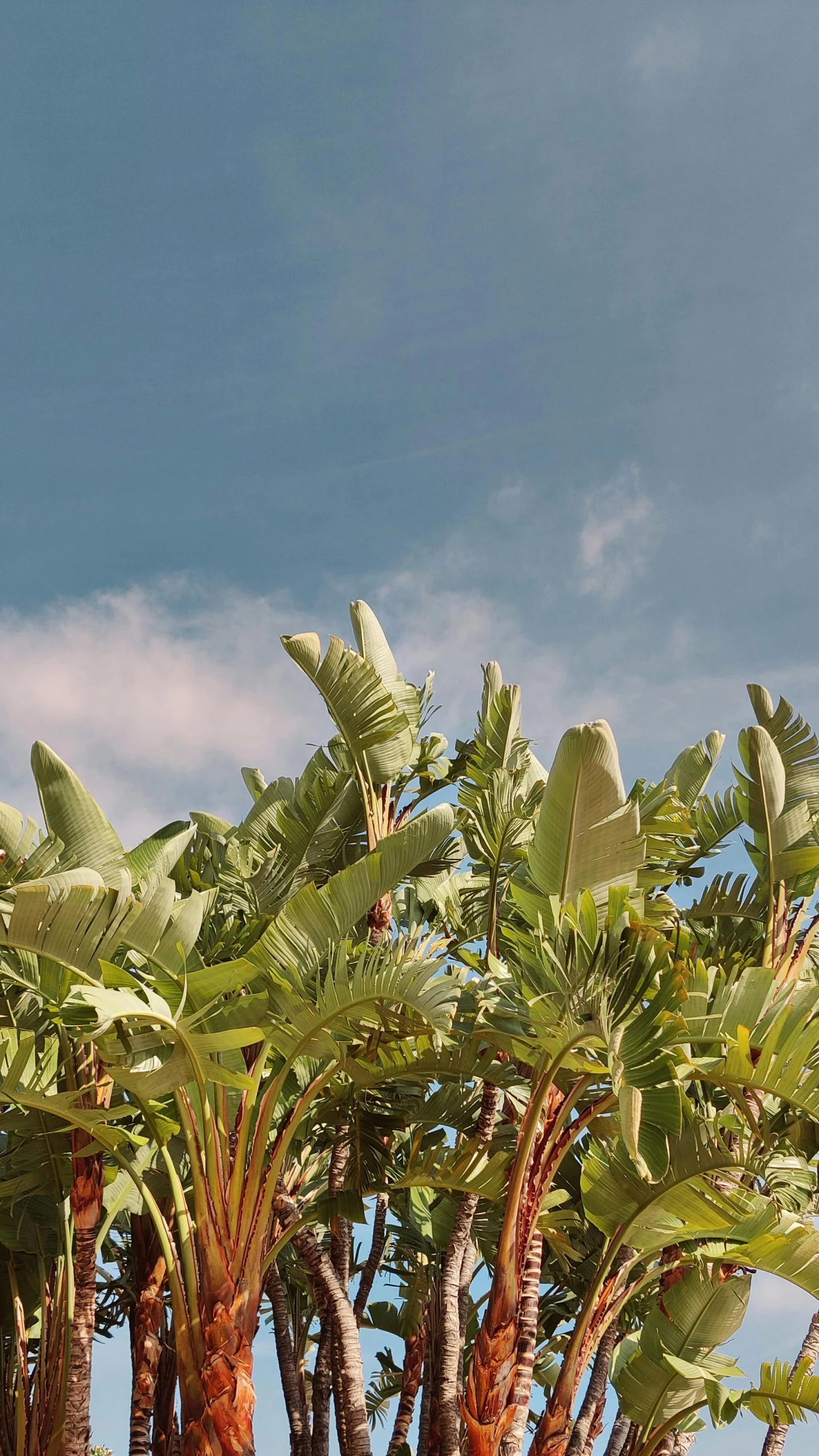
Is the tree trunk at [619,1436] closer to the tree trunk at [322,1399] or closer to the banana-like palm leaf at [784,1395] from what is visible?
the banana-like palm leaf at [784,1395]

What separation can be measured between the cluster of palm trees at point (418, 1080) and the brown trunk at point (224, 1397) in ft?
0.05

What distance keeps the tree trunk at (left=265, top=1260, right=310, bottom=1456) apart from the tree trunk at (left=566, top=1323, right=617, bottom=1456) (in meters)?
2.29

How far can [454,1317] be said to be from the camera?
764 centimetres

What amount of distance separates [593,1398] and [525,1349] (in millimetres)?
2820

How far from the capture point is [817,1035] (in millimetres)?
5707

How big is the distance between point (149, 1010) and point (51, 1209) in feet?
16.4

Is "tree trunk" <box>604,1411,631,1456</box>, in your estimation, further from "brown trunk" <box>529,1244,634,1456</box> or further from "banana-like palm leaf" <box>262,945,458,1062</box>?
"banana-like palm leaf" <box>262,945,458,1062</box>

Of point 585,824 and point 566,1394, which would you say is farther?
point 566,1394

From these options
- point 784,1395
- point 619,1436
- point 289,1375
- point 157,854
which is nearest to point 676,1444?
point 619,1436

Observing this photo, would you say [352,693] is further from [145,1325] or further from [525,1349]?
[145,1325]

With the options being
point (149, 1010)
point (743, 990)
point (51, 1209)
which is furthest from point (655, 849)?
point (51, 1209)

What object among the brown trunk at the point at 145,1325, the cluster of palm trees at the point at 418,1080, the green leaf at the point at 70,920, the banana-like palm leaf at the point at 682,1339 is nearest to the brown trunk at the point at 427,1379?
the cluster of palm trees at the point at 418,1080

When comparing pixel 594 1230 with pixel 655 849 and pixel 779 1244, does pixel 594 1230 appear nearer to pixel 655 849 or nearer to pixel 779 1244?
pixel 779 1244

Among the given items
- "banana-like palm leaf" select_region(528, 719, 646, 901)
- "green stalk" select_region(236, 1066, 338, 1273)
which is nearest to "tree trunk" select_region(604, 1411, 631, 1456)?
"green stalk" select_region(236, 1066, 338, 1273)
